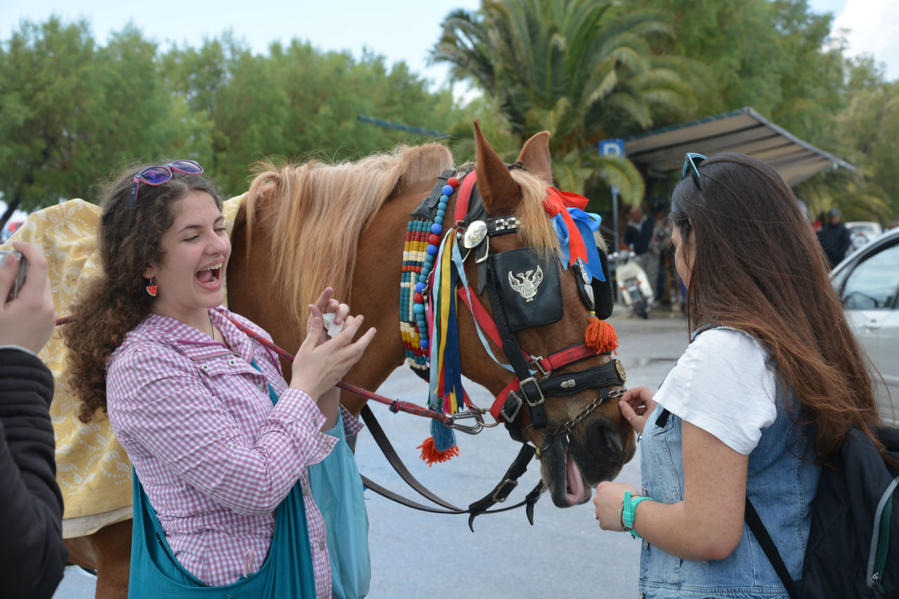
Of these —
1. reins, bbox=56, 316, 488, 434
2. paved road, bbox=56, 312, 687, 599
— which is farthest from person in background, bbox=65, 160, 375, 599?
paved road, bbox=56, 312, 687, 599

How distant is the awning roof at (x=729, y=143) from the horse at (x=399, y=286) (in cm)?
1431

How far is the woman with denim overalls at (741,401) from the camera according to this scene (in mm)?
1396

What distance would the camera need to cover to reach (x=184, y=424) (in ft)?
4.93

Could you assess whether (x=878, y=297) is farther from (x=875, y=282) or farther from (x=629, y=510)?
(x=629, y=510)

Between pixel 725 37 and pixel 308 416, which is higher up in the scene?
pixel 725 37

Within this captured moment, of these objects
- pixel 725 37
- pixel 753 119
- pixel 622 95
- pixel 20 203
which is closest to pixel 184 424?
pixel 753 119

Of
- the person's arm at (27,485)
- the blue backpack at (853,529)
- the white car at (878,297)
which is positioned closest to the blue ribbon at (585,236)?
the blue backpack at (853,529)

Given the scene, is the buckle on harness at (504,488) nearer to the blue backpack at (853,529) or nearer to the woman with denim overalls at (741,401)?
the woman with denim overalls at (741,401)

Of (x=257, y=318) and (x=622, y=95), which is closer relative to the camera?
(x=257, y=318)

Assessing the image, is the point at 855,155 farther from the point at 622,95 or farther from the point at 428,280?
the point at 428,280

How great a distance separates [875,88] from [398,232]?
58299 mm

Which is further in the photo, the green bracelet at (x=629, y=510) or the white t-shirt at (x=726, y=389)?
the green bracelet at (x=629, y=510)

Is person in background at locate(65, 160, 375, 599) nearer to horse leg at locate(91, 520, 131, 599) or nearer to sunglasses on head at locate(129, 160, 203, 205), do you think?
sunglasses on head at locate(129, 160, 203, 205)

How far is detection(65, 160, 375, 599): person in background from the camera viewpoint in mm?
1509
